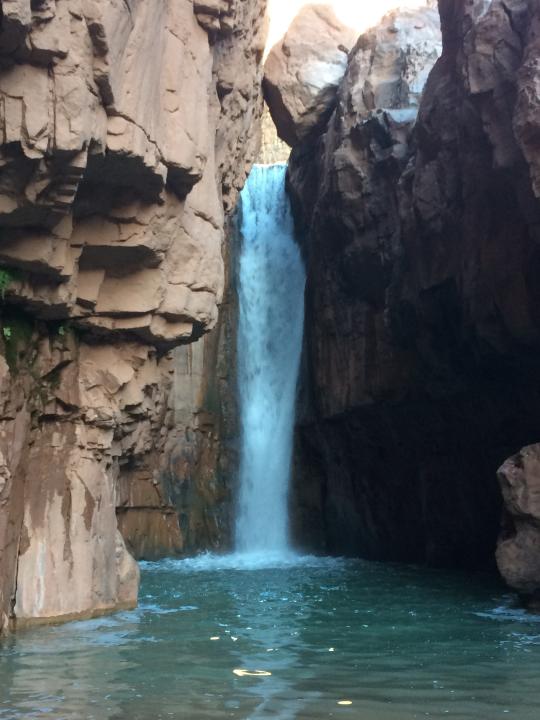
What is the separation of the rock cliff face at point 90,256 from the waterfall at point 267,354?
1230 centimetres

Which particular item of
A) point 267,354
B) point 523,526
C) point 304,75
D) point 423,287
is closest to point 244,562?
point 267,354

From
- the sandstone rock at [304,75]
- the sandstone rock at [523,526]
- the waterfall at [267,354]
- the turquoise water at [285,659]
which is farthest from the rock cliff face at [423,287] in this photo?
the turquoise water at [285,659]

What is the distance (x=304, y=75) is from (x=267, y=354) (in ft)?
24.5

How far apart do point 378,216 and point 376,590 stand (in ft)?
28.5

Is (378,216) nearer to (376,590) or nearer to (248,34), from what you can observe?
(248,34)

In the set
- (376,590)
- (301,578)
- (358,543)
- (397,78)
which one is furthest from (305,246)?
(376,590)

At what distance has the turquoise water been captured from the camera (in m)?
6.96

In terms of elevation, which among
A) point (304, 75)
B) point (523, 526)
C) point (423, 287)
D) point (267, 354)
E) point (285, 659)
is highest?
point (304, 75)

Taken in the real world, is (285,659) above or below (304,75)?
below

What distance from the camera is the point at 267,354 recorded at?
27.4 meters

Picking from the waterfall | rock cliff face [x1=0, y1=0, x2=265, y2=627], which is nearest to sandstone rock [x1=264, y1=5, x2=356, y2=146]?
the waterfall

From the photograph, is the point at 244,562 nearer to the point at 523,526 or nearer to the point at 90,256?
the point at 523,526


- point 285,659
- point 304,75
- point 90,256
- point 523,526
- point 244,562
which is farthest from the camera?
point 304,75

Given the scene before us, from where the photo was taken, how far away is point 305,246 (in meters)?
27.0
